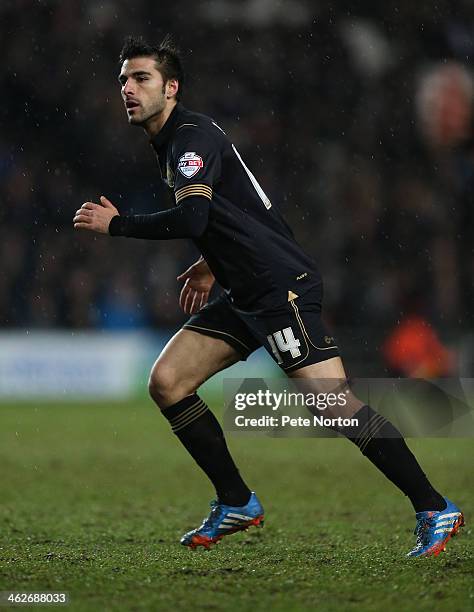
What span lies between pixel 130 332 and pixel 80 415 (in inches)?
81.2

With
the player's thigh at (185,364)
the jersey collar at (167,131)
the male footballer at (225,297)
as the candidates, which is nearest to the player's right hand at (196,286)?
the male footballer at (225,297)

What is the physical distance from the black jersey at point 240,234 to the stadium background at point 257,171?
280 inches

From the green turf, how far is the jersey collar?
1823mm

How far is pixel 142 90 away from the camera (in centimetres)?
508

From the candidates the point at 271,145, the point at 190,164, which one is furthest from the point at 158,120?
the point at 271,145

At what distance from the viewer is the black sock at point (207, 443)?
17.2ft

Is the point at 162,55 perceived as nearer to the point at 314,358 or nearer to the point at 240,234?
the point at 240,234

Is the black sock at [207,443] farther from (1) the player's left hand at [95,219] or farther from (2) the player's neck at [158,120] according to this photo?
(2) the player's neck at [158,120]

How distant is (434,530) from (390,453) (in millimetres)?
366

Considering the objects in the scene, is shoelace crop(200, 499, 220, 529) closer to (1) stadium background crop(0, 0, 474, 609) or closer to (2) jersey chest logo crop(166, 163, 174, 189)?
(2) jersey chest logo crop(166, 163, 174, 189)

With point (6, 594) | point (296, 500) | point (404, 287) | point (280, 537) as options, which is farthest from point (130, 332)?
point (6, 594)

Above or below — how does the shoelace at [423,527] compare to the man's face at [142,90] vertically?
below

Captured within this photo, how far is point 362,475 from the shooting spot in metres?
7.98

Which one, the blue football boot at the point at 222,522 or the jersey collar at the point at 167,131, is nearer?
the jersey collar at the point at 167,131
